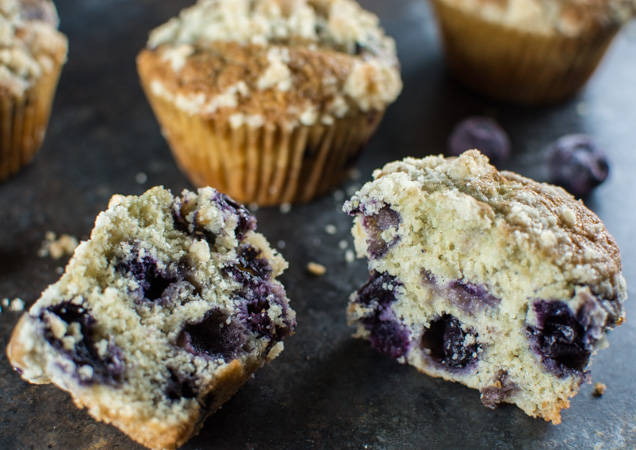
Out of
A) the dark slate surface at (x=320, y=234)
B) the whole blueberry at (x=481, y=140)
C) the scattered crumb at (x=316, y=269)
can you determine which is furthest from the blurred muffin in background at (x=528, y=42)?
the scattered crumb at (x=316, y=269)

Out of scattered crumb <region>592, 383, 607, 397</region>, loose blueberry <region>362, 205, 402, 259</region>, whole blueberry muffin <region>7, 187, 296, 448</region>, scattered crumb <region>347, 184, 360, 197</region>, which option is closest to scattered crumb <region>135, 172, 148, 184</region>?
scattered crumb <region>347, 184, 360, 197</region>

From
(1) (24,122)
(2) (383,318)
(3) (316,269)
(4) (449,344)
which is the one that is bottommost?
(1) (24,122)

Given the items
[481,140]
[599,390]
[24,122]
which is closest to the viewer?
[599,390]

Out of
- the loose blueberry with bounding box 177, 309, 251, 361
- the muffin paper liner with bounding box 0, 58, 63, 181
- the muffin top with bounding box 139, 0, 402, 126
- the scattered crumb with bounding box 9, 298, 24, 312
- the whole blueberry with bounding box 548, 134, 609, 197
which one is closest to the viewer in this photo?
the loose blueberry with bounding box 177, 309, 251, 361

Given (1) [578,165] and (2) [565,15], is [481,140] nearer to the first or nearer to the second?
(1) [578,165]

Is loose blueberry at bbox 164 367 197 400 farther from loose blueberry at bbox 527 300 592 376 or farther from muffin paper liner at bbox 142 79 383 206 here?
muffin paper liner at bbox 142 79 383 206

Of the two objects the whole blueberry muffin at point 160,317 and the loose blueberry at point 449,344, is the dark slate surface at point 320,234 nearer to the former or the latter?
the loose blueberry at point 449,344

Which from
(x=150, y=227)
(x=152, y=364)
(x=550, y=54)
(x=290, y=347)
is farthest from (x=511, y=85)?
(x=152, y=364)

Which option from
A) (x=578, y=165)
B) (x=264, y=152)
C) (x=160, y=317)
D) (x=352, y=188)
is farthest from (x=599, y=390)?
(x=264, y=152)
